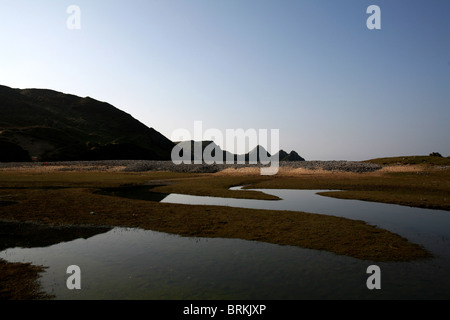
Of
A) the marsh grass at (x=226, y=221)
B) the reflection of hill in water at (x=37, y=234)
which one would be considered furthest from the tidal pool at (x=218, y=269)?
the marsh grass at (x=226, y=221)

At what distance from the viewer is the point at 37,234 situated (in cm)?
1975

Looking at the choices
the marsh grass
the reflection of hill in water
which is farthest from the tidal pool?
the marsh grass

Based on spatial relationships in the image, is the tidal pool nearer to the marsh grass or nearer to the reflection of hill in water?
the reflection of hill in water

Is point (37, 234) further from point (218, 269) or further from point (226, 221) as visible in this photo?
point (218, 269)

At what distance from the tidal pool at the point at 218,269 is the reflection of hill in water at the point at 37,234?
Result: 3.19ft

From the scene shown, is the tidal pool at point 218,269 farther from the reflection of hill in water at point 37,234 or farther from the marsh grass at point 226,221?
the marsh grass at point 226,221

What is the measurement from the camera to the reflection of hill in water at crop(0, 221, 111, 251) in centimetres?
1777

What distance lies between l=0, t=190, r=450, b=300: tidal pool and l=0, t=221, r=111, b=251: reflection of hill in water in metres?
0.97

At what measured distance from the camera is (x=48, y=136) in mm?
174750

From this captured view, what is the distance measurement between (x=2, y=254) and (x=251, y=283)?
14.4m

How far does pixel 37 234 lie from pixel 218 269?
1461 cm

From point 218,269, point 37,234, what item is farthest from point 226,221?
point 37,234

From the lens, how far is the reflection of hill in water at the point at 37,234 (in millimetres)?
17773
